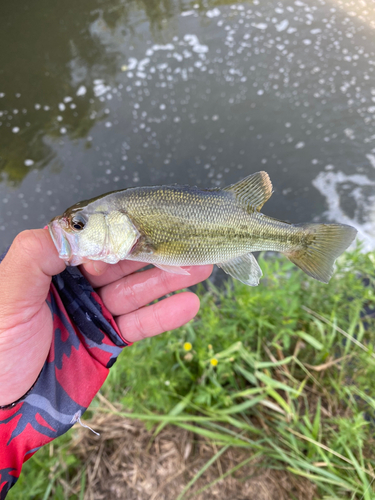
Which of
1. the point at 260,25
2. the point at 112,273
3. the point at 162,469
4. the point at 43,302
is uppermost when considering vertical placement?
the point at 260,25

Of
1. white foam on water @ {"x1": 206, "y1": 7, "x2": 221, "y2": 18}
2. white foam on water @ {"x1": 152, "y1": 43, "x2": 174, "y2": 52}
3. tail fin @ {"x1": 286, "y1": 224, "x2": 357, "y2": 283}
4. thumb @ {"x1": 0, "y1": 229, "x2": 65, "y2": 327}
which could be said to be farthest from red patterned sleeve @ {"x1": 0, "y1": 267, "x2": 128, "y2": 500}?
white foam on water @ {"x1": 206, "y1": 7, "x2": 221, "y2": 18}

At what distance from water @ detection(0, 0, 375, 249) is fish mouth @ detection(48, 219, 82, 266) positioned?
131 inches

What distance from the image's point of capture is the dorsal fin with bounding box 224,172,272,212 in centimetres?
229

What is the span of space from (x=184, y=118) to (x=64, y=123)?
257 cm

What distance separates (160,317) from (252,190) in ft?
4.35

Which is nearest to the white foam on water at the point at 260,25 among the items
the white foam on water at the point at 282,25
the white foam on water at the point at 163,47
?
the white foam on water at the point at 282,25

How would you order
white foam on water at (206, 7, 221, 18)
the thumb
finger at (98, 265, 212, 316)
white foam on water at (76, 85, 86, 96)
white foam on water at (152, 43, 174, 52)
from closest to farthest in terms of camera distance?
the thumb → finger at (98, 265, 212, 316) → white foam on water at (76, 85, 86, 96) → white foam on water at (152, 43, 174, 52) → white foam on water at (206, 7, 221, 18)

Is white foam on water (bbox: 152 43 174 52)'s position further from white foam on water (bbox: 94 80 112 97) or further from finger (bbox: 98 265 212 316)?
finger (bbox: 98 265 212 316)

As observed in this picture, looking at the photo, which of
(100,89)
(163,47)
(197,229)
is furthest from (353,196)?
(100,89)

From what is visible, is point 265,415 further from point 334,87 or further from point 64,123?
point 64,123

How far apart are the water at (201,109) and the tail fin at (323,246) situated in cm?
243

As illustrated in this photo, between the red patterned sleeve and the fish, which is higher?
the fish

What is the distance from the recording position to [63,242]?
202 centimetres

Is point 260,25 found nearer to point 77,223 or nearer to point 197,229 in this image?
point 197,229
